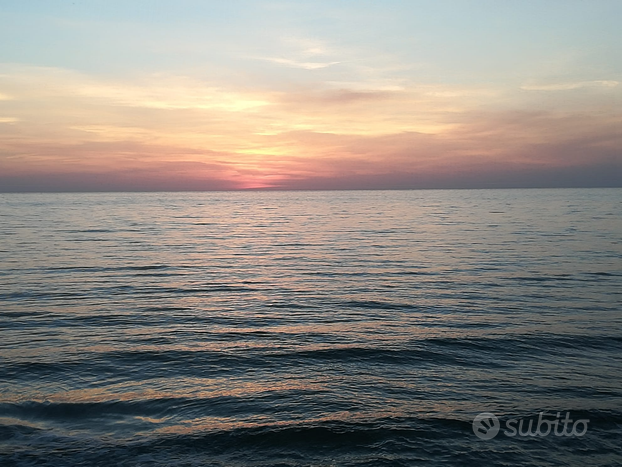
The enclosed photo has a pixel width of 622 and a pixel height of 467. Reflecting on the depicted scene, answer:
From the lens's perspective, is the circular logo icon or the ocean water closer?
the ocean water

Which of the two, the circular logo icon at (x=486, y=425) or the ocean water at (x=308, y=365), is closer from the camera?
the ocean water at (x=308, y=365)

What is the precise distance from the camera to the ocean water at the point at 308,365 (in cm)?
948

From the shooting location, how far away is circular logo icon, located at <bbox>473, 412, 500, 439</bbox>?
32.5 feet

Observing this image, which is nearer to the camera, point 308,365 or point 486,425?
point 486,425

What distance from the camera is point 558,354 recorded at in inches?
583

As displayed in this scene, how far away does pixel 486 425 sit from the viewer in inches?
404

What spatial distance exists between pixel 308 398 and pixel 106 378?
550 centimetres

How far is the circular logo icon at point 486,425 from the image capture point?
390 inches

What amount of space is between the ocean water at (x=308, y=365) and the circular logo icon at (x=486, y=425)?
127 mm

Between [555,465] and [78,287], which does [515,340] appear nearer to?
[555,465]

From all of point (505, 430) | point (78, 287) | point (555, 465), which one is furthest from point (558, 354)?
point (78, 287)

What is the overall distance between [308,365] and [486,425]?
5253 mm

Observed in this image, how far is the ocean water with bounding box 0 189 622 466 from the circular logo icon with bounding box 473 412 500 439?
0.13 m

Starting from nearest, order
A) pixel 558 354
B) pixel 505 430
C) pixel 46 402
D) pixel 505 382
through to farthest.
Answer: pixel 505 430, pixel 46 402, pixel 505 382, pixel 558 354
